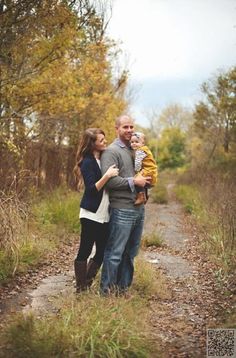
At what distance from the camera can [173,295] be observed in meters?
6.30

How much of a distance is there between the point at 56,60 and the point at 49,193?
379cm

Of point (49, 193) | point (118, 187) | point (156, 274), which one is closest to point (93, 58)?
point (49, 193)

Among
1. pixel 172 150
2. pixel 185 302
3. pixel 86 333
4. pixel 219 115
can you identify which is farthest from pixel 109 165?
pixel 172 150

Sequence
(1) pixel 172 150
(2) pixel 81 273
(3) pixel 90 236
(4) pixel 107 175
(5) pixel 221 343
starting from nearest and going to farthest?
(5) pixel 221 343 < (4) pixel 107 175 < (3) pixel 90 236 < (2) pixel 81 273 < (1) pixel 172 150

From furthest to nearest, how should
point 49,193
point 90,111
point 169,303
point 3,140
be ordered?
point 90,111, point 49,193, point 3,140, point 169,303

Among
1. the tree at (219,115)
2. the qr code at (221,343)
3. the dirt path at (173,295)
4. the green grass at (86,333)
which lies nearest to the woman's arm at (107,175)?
the green grass at (86,333)

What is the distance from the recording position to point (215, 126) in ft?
89.1

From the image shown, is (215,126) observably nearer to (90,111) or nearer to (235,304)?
(90,111)

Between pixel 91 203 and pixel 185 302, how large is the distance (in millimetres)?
1765

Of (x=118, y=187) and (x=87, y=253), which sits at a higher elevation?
(x=118, y=187)

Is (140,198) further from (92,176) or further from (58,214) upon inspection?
(58,214)

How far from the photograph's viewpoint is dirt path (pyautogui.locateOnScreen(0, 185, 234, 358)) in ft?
15.7

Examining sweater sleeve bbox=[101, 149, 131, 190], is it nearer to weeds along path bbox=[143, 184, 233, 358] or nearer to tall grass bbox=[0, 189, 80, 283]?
weeds along path bbox=[143, 184, 233, 358]

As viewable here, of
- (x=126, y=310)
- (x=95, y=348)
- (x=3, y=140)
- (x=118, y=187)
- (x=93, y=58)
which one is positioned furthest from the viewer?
(x=93, y=58)
